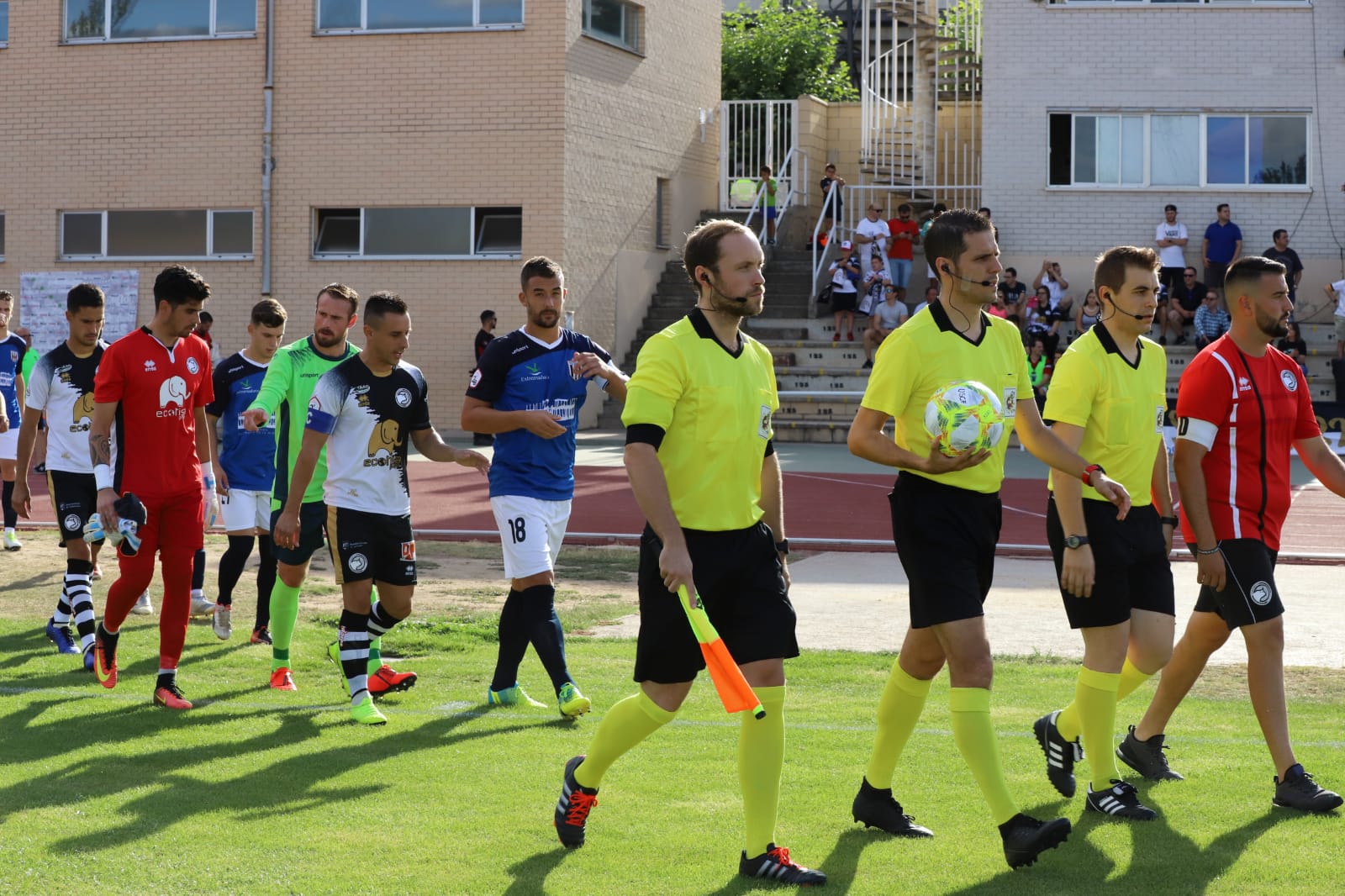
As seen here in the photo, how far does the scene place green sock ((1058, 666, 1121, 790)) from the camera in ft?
19.2

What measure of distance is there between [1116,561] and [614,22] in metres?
25.2

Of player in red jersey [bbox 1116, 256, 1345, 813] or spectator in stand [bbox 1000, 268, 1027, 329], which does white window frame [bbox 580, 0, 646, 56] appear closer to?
spectator in stand [bbox 1000, 268, 1027, 329]

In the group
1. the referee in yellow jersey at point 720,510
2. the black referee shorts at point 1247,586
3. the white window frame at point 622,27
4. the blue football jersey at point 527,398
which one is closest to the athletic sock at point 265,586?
the blue football jersey at point 527,398

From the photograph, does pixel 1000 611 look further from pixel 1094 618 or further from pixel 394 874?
pixel 394 874

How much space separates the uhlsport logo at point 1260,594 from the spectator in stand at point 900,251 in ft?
74.5

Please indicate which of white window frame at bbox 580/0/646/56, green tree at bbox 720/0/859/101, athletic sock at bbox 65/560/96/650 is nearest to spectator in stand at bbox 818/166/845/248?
white window frame at bbox 580/0/646/56

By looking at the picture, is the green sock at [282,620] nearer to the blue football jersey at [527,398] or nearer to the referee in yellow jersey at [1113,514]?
the blue football jersey at [527,398]

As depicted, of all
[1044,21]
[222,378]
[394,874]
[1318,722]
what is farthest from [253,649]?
[1044,21]

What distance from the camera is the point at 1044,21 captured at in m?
29.5

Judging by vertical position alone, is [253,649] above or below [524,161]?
below

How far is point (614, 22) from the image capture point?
29375 millimetres

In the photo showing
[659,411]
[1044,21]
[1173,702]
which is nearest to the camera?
[659,411]

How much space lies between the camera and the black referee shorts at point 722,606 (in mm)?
5199

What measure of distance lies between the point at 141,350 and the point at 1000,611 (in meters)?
6.15
